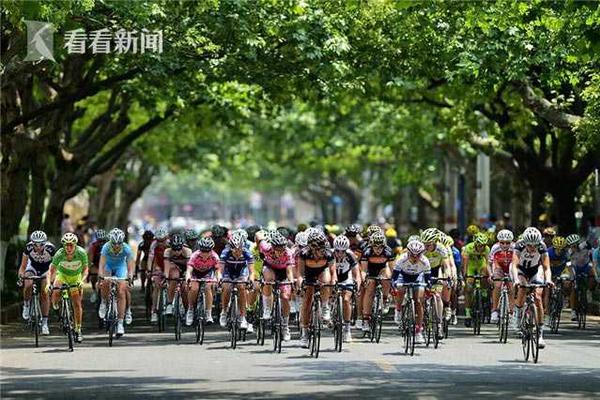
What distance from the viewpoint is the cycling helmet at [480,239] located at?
25297 mm

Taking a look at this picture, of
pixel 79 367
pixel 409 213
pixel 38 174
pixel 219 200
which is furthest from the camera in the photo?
pixel 219 200

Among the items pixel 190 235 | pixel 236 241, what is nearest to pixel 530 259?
pixel 236 241

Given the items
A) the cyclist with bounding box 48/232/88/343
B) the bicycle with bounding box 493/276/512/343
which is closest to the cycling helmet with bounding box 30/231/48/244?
the cyclist with bounding box 48/232/88/343

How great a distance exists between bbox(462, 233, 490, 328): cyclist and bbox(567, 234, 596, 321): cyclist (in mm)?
2661

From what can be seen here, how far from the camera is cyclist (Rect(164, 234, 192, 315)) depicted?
80.2ft

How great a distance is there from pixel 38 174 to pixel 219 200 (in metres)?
145

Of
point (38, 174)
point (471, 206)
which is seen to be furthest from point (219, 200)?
point (38, 174)

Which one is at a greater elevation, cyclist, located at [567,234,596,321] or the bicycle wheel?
cyclist, located at [567,234,596,321]

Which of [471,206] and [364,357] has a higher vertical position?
[471,206]

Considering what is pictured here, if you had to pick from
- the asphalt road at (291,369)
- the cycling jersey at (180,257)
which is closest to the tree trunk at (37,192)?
the cycling jersey at (180,257)

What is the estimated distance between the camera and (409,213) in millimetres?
75812

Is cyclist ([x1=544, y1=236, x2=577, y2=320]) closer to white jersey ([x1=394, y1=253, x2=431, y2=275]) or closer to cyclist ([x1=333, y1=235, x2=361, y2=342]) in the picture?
cyclist ([x1=333, y1=235, x2=361, y2=342])

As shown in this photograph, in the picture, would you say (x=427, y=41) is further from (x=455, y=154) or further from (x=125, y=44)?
(x=455, y=154)

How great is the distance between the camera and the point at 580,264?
92.5ft
